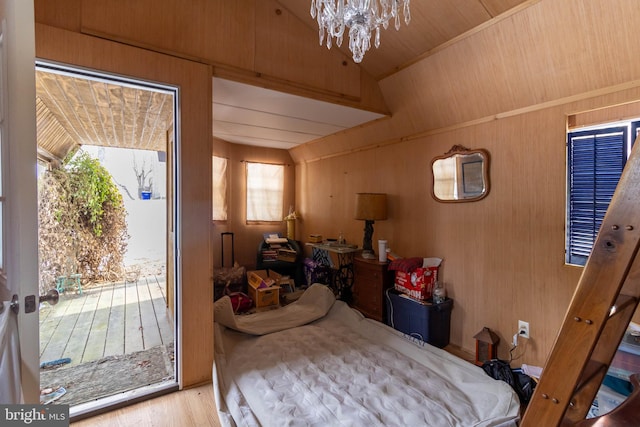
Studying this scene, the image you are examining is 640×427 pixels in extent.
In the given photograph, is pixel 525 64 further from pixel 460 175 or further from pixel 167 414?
pixel 167 414

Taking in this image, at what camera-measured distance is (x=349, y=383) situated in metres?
2.10

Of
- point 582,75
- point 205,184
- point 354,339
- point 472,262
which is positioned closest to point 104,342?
point 205,184

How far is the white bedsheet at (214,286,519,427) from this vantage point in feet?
5.77

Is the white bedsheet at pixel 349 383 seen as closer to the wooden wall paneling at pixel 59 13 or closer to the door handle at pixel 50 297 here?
the door handle at pixel 50 297

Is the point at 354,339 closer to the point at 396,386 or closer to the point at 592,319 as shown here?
the point at 396,386

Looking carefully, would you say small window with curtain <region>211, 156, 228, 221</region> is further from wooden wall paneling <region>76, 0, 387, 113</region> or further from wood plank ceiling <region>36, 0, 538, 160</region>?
wooden wall paneling <region>76, 0, 387, 113</region>

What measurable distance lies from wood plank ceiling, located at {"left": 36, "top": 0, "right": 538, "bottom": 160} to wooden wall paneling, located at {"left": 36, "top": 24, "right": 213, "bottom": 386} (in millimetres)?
352

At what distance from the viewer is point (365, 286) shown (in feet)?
10.9

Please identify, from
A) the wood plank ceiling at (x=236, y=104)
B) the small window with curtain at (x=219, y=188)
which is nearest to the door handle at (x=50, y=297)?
the wood plank ceiling at (x=236, y=104)

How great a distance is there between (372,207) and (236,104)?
69.7 inches

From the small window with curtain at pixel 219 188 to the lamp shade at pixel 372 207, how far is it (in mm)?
2291

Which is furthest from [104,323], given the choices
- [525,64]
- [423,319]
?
[525,64]

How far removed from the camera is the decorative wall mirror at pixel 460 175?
258cm

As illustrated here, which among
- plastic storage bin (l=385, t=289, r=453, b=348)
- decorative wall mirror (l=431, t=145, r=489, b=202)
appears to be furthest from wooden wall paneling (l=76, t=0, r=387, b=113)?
plastic storage bin (l=385, t=289, r=453, b=348)
